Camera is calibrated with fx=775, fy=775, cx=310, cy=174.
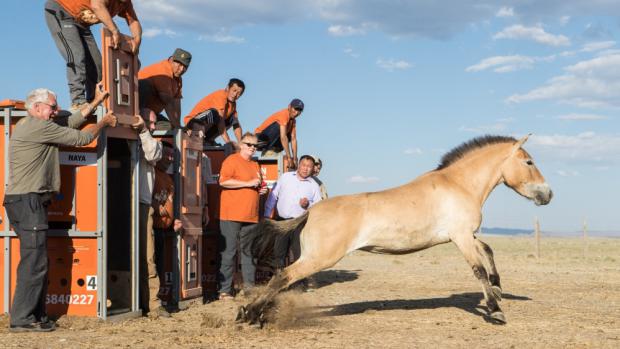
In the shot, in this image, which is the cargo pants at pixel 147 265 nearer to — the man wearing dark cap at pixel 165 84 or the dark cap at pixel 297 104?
the man wearing dark cap at pixel 165 84

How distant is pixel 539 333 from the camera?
9.08 meters

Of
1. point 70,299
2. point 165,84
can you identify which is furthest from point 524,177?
point 70,299

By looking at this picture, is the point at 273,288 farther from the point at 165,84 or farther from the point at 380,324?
the point at 165,84

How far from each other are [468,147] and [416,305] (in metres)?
2.57

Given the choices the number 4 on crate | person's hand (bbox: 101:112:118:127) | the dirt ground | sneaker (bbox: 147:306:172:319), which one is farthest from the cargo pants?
person's hand (bbox: 101:112:118:127)

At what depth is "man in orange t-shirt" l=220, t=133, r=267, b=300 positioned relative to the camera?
11.7 m

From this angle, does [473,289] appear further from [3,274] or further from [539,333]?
[3,274]

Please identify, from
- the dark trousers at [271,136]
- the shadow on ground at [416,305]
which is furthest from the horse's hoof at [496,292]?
the dark trousers at [271,136]

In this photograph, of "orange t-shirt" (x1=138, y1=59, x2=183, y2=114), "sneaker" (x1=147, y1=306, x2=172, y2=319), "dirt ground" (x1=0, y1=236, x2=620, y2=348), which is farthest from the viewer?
"orange t-shirt" (x1=138, y1=59, x2=183, y2=114)

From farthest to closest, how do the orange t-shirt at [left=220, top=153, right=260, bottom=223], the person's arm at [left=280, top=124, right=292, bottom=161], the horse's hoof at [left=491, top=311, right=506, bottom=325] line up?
the person's arm at [left=280, top=124, right=292, bottom=161] < the orange t-shirt at [left=220, top=153, right=260, bottom=223] < the horse's hoof at [left=491, top=311, right=506, bottom=325]

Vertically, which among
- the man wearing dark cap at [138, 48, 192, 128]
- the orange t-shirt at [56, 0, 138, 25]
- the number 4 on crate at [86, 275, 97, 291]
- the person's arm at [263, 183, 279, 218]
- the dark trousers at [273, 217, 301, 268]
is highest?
the orange t-shirt at [56, 0, 138, 25]

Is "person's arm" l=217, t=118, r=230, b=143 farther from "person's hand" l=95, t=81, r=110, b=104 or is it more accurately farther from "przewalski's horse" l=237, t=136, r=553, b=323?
"person's hand" l=95, t=81, r=110, b=104

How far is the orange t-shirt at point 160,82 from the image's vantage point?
11.1 meters

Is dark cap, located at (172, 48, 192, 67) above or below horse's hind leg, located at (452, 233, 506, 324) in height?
above
